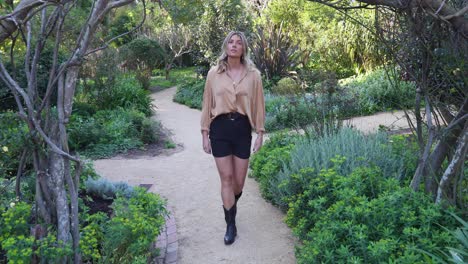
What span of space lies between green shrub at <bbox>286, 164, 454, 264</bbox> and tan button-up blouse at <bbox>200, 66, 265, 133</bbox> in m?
0.90

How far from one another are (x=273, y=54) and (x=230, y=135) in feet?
35.4

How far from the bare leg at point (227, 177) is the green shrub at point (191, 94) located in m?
9.63

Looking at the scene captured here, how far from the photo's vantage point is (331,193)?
12.6 feet

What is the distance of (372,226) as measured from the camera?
126 inches

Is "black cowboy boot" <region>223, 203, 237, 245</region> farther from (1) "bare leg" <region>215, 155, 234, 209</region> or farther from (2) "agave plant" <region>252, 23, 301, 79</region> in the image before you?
(2) "agave plant" <region>252, 23, 301, 79</region>

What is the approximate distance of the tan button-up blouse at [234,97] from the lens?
12.3 ft

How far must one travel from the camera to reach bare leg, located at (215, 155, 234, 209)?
3.86 meters

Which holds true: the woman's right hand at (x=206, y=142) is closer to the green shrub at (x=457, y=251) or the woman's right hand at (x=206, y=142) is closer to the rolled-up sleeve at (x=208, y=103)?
the rolled-up sleeve at (x=208, y=103)

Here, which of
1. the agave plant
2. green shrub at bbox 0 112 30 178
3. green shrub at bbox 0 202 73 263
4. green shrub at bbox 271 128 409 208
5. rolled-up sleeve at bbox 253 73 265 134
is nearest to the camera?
green shrub at bbox 0 202 73 263

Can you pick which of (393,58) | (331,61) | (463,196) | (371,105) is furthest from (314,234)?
(331,61)

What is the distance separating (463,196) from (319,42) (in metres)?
12.5

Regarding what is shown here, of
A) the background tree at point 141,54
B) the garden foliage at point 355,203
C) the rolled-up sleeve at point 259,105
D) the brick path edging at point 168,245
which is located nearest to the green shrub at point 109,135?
the garden foliage at point 355,203

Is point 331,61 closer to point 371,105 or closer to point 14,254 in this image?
point 371,105

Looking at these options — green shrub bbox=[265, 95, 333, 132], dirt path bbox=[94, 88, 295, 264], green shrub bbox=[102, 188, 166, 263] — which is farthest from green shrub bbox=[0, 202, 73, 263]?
green shrub bbox=[265, 95, 333, 132]
